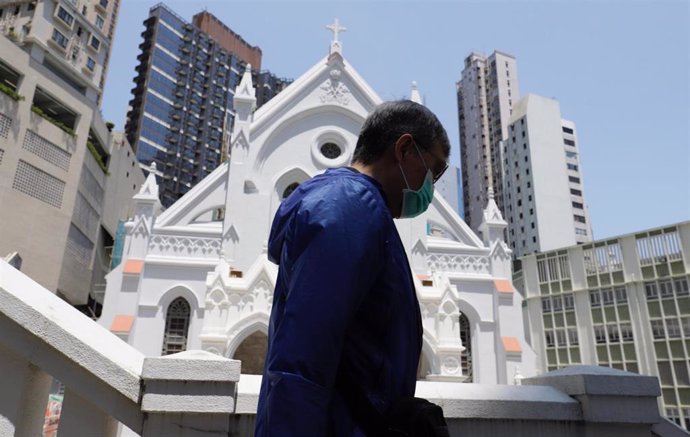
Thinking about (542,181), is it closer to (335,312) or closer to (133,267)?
(133,267)

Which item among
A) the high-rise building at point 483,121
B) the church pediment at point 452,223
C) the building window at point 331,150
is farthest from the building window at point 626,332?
the high-rise building at point 483,121

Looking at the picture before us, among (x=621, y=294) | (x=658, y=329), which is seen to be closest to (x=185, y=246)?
(x=621, y=294)

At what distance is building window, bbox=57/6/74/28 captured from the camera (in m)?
36.3

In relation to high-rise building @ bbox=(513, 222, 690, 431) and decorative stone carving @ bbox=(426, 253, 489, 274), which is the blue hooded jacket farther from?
high-rise building @ bbox=(513, 222, 690, 431)

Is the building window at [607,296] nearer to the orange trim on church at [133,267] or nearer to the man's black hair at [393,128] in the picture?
the orange trim on church at [133,267]

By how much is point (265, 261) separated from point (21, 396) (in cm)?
1359

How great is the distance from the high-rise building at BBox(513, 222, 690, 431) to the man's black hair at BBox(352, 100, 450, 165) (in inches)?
1408

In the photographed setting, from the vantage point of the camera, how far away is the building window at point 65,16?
3634 cm

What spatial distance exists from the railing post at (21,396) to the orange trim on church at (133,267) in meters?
14.6

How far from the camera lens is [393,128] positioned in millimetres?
1847

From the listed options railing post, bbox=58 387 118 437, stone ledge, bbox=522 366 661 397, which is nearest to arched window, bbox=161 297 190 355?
railing post, bbox=58 387 118 437

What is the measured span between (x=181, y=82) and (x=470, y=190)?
1865 inches

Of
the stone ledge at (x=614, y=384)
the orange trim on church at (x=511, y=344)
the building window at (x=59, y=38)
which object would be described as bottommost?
the stone ledge at (x=614, y=384)

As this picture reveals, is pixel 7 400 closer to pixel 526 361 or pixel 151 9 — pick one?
pixel 526 361
